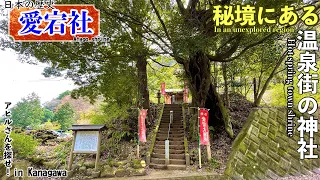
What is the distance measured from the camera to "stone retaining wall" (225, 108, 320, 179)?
18.9ft

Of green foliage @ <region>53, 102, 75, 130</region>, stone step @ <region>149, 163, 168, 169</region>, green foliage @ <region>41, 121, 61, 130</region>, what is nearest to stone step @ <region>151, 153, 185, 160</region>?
stone step @ <region>149, 163, 168, 169</region>

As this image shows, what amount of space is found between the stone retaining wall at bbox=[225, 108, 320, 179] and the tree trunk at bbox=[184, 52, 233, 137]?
4.59 feet

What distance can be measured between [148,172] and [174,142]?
2112mm

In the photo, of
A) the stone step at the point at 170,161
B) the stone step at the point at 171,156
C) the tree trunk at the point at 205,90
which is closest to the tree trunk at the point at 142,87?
the tree trunk at the point at 205,90

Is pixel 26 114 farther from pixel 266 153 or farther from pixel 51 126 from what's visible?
pixel 266 153

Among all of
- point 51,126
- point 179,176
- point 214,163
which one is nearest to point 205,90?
point 214,163

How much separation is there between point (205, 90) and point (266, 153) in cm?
317

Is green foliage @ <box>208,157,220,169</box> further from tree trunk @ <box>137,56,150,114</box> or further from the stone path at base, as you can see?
tree trunk @ <box>137,56,150,114</box>

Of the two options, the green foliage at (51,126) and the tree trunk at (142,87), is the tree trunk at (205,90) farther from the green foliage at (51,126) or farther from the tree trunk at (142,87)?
the green foliage at (51,126)

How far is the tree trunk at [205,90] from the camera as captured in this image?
7.85 meters

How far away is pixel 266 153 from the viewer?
20.2 ft

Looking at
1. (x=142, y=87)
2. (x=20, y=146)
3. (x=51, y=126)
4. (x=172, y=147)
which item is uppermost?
(x=142, y=87)

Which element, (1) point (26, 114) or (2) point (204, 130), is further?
(1) point (26, 114)

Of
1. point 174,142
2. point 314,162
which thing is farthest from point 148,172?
point 314,162
